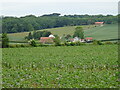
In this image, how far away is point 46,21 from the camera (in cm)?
6850

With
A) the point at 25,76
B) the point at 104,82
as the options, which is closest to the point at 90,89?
the point at 104,82

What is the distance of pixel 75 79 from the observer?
10062 mm

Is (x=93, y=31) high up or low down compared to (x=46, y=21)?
down

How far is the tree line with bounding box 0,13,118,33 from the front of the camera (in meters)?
59.5

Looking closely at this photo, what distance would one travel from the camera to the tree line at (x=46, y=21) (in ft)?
195

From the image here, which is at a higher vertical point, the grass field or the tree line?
the tree line

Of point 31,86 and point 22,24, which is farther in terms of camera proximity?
point 22,24

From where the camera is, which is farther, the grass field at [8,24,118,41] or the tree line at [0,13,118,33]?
the tree line at [0,13,118,33]

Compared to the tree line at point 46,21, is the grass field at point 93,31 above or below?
below

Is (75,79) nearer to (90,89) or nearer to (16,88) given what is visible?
(90,89)

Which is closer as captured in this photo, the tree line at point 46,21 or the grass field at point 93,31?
the grass field at point 93,31

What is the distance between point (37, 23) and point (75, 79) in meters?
58.1

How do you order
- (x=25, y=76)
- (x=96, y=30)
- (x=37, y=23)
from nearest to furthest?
(x=25, y=76), (x=96, y=30), (x=37, y=23)

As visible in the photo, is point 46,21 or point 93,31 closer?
point 93,31
